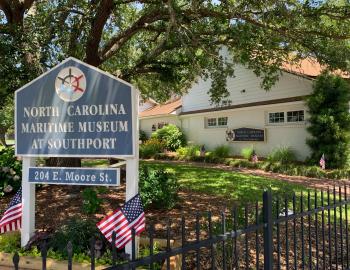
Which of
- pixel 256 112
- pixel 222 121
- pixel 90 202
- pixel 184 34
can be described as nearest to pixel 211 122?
pixel 222 121

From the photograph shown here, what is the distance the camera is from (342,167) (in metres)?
15.9

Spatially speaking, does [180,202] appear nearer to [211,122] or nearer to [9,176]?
[9,176]

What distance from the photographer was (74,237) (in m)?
4.90

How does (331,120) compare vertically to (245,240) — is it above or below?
above

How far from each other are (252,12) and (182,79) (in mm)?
5383

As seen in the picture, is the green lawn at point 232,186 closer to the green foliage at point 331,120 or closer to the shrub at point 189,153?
the green foliage at point 331,120

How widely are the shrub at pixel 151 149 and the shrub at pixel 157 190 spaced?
1719cm

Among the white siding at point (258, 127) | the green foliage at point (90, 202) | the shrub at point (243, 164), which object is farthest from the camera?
the white siding at point (258, 127)

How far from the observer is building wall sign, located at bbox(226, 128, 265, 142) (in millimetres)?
20894

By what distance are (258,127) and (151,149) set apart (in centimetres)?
730

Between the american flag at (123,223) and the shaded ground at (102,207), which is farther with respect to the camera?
the shaded ground at (102,207)

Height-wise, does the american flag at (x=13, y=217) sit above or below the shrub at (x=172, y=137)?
below

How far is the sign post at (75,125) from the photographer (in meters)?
4.75

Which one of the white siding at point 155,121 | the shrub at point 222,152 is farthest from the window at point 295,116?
the white siding at point 155,121
